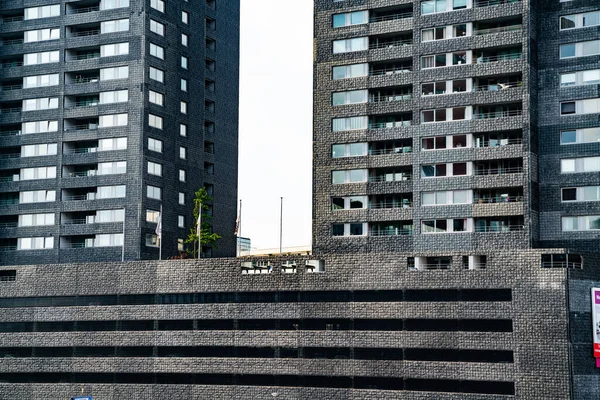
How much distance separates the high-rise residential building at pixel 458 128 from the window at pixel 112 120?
26.3m

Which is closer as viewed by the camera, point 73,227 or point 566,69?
point 566,69

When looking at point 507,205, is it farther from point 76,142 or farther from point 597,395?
point 76,142

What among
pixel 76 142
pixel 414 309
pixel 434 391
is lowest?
pixel 434 391

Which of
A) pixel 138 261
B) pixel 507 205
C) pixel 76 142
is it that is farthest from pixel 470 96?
pixel 76 142

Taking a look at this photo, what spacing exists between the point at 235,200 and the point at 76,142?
2602cm

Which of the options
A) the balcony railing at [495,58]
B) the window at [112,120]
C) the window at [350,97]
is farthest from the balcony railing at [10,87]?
the balcony railing at [495,58]

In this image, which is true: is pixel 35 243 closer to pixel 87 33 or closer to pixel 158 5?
pixel 87 33

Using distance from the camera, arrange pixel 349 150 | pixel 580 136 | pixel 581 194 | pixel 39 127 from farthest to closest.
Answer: pixel 39 127
pixel 349 150
pixel 580 136
pixel 581 194

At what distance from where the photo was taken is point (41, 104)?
128 m

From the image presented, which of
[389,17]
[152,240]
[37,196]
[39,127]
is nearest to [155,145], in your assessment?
[152,240]

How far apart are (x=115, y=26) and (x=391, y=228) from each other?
44371 mm

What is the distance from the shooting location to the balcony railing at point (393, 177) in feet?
358

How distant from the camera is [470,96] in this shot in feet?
346

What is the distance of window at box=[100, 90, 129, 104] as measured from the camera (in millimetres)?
124125
